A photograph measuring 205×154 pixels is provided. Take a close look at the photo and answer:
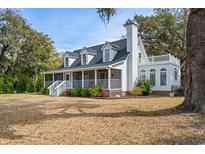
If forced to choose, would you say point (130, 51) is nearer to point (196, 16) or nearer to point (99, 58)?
point (99, 58)

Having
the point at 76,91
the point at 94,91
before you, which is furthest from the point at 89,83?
the point at 94,91

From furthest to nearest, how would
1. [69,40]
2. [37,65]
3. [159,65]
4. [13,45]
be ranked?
[69,40], [37,65], [13,45], [159,65]

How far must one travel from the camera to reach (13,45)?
1134 inches

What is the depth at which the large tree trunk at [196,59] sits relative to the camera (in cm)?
810

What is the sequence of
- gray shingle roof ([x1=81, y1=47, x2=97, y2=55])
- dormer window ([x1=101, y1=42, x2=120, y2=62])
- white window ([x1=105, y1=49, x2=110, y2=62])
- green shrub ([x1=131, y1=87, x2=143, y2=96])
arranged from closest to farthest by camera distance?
green shrub ([x1=131, y1=87, x2=143, y2=96]), dormer window ([x1=101, y1=42, x2=120, y2=62]), white window ([x1=105, y1=49, x2=110, y2=62]), gray shingle roof ([x1=81, y1=47, x2=97, y2=55])

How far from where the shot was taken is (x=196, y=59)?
8.23 meters

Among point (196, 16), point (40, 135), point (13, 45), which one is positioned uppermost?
point (13, 45)

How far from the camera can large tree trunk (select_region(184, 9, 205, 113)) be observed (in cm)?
810

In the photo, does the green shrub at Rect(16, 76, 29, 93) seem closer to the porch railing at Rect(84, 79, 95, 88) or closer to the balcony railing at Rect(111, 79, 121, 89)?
the porch railing at Rect(84, 79, 95, 88)

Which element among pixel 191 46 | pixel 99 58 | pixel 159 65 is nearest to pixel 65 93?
pixel 99 58

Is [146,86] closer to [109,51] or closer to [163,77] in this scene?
[163,77]

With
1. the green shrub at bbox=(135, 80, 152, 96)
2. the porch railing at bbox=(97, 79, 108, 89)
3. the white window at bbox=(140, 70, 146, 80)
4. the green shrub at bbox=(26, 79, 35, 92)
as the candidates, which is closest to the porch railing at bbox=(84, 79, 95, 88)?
the porch railing at bbox=(97, 79, 108, 89)

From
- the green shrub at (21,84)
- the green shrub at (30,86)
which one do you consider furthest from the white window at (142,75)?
the green shrub at (21,84)
